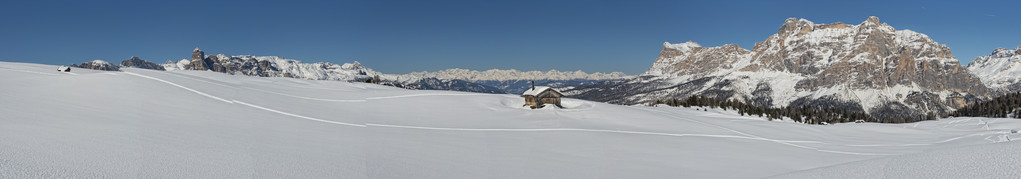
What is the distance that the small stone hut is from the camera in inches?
1180

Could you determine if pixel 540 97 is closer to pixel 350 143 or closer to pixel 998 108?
pixel 350 143

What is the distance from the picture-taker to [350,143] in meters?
12.3

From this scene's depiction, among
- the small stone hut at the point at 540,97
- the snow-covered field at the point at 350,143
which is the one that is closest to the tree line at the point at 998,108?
the small stone hut at the point at 540,97

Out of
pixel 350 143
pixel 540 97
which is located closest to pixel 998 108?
pixel 540 97

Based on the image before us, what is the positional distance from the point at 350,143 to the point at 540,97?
62.4 ft

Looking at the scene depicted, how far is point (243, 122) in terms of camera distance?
1355 centimetres

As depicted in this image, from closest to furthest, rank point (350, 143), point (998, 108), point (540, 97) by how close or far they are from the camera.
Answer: point (350, 143)
point (540, 97)
point (998, 108)

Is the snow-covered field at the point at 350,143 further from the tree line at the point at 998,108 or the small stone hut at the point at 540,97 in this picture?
the tree line at the point at 998,108

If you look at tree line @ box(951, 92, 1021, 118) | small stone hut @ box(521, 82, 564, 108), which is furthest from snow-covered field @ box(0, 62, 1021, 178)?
tree line @ box(951, 92, 1021, 118)

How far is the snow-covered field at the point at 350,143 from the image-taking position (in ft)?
26.1

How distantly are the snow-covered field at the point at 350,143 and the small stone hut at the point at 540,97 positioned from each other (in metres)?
6.05

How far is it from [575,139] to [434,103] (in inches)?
377

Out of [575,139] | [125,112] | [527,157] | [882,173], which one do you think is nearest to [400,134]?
[527,157]

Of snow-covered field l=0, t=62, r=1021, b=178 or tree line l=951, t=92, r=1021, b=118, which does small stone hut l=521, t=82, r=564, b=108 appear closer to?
snow-covered field l=0, t=62, r=1021, b=178
